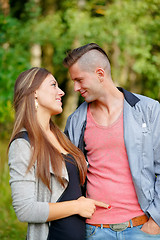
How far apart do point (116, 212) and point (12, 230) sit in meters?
2.76

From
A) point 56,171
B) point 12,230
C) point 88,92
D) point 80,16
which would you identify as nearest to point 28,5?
point 80,16

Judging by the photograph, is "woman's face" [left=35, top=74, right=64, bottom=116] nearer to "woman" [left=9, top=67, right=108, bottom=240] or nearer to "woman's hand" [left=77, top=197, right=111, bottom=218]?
"woman" [left=9, top=67, right=108, bottom=240]

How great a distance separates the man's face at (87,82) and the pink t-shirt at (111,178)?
28 cm

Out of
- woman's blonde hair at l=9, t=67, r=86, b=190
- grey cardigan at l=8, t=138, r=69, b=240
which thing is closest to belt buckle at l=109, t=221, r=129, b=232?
woman's blonde hair at l=9, t=67, r=86, b=190

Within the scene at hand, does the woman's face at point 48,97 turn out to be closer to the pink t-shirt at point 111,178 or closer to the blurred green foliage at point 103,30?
the pink t-shirt at point 111,178

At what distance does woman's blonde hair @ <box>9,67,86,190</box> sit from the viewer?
2.22 m

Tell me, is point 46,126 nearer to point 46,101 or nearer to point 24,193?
point 46,101

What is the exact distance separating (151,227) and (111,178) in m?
0.45

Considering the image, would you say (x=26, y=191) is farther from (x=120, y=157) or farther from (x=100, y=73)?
(x=100, y=73)

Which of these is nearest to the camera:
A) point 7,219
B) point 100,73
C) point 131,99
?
point 131,99

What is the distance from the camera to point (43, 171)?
2.21 meters

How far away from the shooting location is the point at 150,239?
2420mm

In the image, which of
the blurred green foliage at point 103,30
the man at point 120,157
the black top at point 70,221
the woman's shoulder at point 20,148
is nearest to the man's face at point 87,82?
the man at point 120,157

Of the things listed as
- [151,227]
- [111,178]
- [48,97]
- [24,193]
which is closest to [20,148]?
[24,193]
